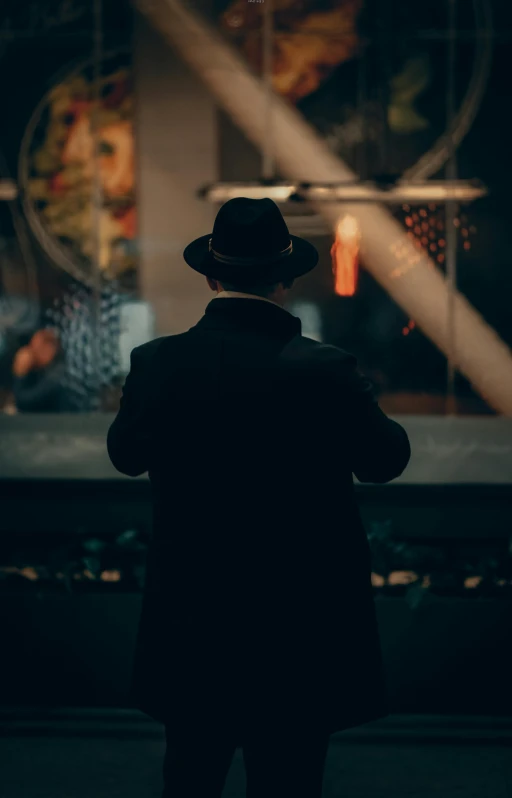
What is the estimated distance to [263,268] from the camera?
2277mm

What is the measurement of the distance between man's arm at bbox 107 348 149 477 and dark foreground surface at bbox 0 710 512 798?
1739 millimetres

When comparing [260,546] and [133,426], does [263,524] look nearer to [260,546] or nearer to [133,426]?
[260,546]

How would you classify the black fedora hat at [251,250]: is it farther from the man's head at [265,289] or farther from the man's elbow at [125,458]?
the man's elbow at [125,458]

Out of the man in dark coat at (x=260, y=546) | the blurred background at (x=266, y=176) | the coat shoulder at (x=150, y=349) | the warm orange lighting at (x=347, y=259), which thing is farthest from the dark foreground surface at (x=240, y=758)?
the warm orange lighting at (x=347, y=259)

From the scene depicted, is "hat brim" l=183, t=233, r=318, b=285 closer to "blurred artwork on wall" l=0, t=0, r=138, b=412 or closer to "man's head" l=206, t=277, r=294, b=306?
"man's head" l=206, t=277, r=294, b=306

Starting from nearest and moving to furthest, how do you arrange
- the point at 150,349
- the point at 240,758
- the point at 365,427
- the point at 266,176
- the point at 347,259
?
the point at 365,427, the point at 150,349, the point at 240,758, the point at 266,176, the point at 347,259

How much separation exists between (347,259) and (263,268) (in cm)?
624

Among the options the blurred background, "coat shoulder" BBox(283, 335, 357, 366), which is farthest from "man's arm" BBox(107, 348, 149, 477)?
the blurred background

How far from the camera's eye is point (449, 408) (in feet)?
Answer: 27.5

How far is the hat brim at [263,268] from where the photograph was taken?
228 centimetres

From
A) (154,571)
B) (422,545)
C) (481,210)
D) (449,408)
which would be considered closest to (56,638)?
(422,545)

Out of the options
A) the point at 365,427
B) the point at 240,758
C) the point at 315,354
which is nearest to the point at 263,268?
the point at 315,354

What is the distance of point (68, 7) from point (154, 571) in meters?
7.09

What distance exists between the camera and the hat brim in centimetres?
228
